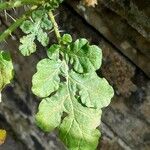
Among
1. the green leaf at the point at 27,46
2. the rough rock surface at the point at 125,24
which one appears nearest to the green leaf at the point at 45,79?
the green leaf at the point at 27,46

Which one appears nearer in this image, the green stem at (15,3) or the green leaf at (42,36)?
the green stem at (15,3)

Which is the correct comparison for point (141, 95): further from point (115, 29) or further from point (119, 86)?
point (115, 29)

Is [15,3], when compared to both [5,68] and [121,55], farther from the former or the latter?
[121,55]

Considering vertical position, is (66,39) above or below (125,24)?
above

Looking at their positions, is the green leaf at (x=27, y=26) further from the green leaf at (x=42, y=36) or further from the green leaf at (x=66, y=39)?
the green leaf at (x=66, y=39)

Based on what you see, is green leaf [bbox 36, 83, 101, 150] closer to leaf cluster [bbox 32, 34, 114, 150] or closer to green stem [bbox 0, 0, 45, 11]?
leaf cluster [bbox 32, 34, 114, 150]

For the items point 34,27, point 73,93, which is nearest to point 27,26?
point 34,27
